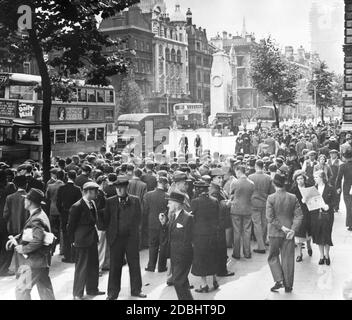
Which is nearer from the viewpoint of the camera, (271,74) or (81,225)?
(81,225)

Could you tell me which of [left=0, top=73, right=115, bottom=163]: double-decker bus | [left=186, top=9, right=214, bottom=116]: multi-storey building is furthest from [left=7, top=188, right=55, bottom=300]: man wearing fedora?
[left=186, top=9, right=214, bottom=116]: multi-storey building

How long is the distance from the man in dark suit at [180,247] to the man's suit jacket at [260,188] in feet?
12.0

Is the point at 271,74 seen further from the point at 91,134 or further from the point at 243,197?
the point at 243,197

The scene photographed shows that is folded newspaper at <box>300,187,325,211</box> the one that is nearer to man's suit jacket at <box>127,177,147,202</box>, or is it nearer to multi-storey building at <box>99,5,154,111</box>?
man's suit jacket at <box>127,177,147,202</box>

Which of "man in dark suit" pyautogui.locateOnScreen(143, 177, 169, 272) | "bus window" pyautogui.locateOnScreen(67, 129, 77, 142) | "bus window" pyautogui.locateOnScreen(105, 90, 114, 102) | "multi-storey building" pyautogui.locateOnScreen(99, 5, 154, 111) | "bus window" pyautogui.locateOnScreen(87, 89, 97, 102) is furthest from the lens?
"multi-storey building" pyautogui.locateOnScreen(99, 5, 154, 111)

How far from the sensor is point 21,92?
62.3 feet

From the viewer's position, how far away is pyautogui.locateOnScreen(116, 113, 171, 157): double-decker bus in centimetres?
3359

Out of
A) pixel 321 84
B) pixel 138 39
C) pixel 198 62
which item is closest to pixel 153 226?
pixel 321 84

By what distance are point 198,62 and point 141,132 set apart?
1358 inches

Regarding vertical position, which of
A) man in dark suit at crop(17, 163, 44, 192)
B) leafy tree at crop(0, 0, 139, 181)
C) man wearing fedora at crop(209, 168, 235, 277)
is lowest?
man wearing fedora at crop(209, 168, 235, 277)

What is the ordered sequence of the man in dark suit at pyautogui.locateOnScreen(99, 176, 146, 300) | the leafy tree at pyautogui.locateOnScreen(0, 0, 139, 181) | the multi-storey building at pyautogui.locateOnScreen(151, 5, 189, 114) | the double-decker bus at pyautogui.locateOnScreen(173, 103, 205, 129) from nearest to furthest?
A: the man in dark suit at pyautogui.locateOnScreen(99, 176, 146, 300), the leafy tree at pyautogui.locateOnScreen(0, 0, 139, 181), the multi-storey building at pyautogui.locateOnScreen(151, 5, 189, 114), the double-decker bus at pyautogui.locateOnScreen(173, 103, 205, 129)

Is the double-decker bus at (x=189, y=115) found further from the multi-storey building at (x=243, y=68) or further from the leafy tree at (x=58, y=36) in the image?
the leafy tree at (x=58, y=36)

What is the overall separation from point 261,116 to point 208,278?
55.2m

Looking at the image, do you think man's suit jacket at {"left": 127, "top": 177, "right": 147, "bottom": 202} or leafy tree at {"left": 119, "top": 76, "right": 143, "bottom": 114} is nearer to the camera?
man's suit jacket at {"left": 127, "top": 177, "right": 147, "bottom": 202}
